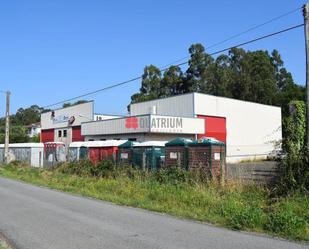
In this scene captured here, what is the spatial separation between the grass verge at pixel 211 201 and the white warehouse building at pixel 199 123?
19474mm

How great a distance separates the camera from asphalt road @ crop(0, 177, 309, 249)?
8.27 metres

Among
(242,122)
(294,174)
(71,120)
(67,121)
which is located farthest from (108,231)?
(67,121)

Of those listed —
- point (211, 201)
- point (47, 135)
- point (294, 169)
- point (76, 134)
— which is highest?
point (47, 135)

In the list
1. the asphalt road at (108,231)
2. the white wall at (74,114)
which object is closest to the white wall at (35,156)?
the white wall at (74,114)

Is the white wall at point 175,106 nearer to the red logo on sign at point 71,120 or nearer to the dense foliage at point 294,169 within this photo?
the red logo on sign at point 71,120

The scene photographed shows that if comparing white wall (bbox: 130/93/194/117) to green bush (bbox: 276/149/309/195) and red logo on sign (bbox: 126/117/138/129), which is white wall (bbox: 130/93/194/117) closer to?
red logo on sign (bbox: 126/117/138/129)

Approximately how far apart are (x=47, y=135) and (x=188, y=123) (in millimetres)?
29267

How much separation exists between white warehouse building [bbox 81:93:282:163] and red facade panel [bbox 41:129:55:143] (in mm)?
14803

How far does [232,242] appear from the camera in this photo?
8.40 metres

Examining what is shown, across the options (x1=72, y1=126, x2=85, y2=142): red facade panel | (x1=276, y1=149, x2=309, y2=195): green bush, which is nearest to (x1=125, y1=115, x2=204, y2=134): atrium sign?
(x1=72, y1=126, x2=85, y2=142): red facade panel

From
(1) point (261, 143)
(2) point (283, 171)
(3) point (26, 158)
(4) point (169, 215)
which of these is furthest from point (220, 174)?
(1) point (261, 143)

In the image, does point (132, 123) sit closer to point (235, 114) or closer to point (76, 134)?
point (235, 114)

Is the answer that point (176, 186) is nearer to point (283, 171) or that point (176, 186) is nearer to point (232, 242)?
point (283, 171)

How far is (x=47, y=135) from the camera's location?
64.9 meters
